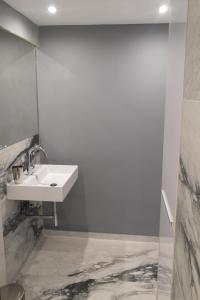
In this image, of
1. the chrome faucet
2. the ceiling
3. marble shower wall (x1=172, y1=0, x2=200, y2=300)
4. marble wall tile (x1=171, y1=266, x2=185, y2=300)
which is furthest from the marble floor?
the ceiling

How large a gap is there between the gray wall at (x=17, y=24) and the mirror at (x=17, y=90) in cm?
7

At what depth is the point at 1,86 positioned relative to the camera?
229 cm

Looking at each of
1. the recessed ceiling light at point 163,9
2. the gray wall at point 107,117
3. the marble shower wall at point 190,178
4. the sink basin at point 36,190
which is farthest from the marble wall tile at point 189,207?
the gray wall at point 107,117

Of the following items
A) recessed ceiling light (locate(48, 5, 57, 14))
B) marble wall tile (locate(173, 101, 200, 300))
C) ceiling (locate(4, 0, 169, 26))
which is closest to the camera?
marble wall tile (locate(173, 101, 200, 300))

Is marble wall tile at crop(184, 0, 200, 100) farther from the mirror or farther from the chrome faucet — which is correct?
the chrome faucet

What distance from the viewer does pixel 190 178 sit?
0.90 meters

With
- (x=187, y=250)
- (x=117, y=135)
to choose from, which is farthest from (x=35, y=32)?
(x=187, y=250)

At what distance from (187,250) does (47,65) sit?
2.43 meters

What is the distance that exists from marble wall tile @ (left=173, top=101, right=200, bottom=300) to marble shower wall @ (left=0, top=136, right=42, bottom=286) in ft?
5.24

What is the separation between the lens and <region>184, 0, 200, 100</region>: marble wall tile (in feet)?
2.80

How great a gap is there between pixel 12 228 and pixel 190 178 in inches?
78.0

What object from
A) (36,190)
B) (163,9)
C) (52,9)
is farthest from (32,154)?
(163,9)

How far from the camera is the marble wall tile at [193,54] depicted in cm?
85

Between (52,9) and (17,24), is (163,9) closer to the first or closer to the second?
(52,9)
